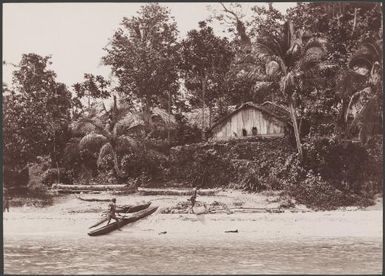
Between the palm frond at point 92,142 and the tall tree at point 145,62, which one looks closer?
the tall tree at point 145,62

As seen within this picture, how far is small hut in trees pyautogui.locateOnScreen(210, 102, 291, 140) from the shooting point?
1252 cm

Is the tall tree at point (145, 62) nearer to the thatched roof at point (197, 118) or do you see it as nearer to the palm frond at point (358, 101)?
the thatched roof at point (197, 118)

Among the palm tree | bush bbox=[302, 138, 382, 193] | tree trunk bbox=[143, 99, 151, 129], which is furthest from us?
tree trunk bbox=[143, 99, 151, 129]

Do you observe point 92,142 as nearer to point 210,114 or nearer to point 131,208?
point 131,208

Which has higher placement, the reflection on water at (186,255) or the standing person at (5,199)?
the standing person at (5,199)

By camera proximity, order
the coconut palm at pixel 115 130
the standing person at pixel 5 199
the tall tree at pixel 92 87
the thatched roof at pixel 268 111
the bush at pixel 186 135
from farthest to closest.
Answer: the bush at pixel 186 135 → the thatched roof at pixel 268 111 → the coconut palm at pixel 115 130 → the tall tree at pixel 92 87 → the standing person at pixel 5 199

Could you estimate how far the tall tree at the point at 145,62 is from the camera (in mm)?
11781

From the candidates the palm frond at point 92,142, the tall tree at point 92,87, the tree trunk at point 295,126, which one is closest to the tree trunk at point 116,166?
the palm frond at point 92,142

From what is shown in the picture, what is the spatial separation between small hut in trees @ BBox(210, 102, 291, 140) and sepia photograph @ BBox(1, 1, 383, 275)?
0.10 feet

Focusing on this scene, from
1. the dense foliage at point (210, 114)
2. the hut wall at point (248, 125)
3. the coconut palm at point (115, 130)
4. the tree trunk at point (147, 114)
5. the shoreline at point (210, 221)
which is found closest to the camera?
the shoreline at point (210, 221)

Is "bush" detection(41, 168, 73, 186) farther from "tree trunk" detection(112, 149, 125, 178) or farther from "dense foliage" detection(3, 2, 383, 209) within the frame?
"tree trunk" detection(112, 149, 125, 178)

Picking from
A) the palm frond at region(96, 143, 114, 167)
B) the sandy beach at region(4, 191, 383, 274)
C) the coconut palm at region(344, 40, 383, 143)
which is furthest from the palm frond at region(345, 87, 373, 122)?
the palm frond at region(96, 143, 114, 167)

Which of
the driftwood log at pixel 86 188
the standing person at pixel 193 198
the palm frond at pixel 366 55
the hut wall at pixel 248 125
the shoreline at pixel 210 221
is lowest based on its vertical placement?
the shoreline at pixel 210 221

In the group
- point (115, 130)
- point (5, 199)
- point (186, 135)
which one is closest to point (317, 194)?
point (186, 135)
